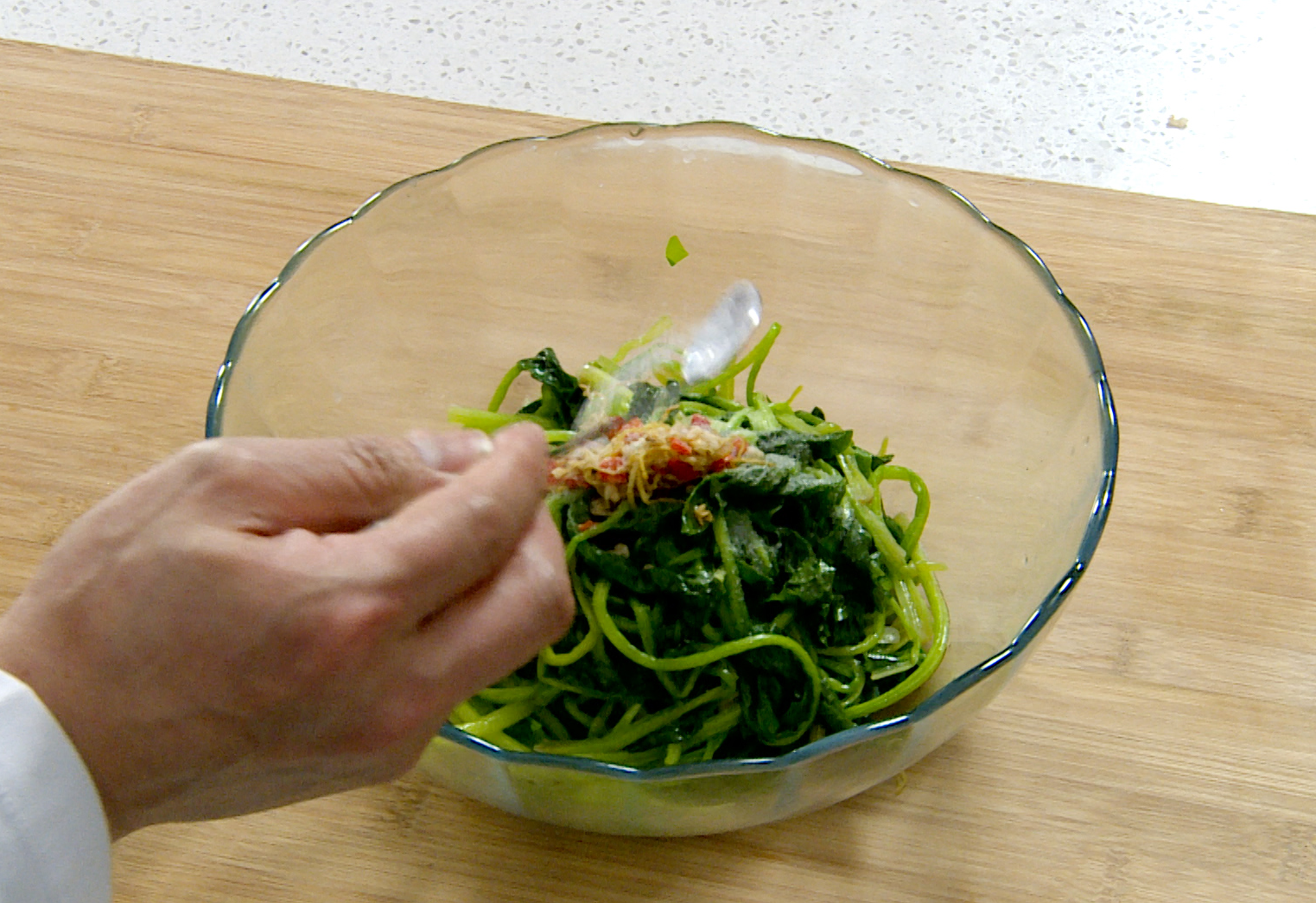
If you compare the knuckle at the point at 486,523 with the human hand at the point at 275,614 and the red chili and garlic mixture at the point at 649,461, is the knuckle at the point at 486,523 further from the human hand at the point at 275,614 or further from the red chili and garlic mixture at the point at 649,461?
the red chili and garlic mixture at the point at 649,461

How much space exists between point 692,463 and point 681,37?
4.11ft

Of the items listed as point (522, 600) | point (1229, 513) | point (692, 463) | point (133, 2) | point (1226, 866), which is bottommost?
point (1226, 866)

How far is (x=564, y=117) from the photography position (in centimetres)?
175

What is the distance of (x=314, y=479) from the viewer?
75 centimetres

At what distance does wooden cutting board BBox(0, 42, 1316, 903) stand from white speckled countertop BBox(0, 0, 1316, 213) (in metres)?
0.19

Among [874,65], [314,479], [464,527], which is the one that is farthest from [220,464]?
[874,65]

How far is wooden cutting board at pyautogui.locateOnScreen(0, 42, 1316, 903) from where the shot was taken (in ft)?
3.60

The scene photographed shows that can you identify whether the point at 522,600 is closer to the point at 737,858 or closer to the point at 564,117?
the point at 737,858

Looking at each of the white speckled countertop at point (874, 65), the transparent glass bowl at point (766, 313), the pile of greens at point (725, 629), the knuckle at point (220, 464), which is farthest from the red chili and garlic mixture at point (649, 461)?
the white speckled countertop at point (874, 65)

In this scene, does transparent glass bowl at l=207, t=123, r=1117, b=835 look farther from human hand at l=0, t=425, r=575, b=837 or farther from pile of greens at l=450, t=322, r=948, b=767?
human hand at l=0, t=425, r=575, b=837

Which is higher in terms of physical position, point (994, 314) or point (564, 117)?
point (564, 117)

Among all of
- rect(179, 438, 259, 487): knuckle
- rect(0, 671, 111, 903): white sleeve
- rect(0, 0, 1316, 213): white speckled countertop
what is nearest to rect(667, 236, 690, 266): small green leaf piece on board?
rect(0, 0, 1316, 213): white speckled countertop

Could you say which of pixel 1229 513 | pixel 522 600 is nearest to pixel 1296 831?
pixel 1229 513

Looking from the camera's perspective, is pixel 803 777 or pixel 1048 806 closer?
pixel 803 777
